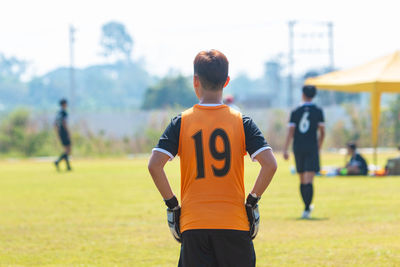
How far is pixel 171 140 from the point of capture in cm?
398

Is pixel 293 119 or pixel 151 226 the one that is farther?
pixel 293 119

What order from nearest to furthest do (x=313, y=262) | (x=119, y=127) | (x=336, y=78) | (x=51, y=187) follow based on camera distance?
1. (x=313, y=262)
2. (x=51, y=187)
3. (x=336, y=78)
4. (x=119, y=127)

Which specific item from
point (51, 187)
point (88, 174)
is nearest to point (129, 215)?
point (51, 187)

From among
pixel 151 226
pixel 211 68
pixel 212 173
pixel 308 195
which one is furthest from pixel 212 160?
pixel 308 195

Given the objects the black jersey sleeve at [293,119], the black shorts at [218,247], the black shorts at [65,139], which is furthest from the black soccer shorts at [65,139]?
the black shorts at [218,247]

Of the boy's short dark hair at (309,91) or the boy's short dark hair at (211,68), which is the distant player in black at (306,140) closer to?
the boy's short dark hair at (309,91)

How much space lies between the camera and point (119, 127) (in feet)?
151

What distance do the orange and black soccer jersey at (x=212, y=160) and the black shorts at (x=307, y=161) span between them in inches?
239

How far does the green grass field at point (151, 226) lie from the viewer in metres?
7.09

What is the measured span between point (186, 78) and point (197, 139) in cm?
8878

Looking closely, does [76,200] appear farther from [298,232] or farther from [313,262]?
[313,262]

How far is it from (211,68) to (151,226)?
18.7ft

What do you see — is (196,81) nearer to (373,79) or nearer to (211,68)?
(211,68)

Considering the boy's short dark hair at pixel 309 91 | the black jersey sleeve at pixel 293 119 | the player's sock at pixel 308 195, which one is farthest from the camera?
the black jersey sleeve at pixel 293 119
